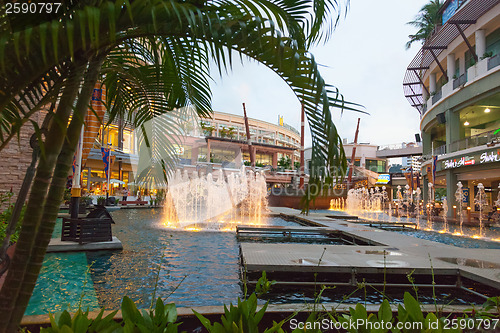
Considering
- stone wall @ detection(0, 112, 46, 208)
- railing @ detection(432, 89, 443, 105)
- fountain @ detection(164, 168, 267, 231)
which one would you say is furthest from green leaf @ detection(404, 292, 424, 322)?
railing @ detection(432, 89, 443, 105)

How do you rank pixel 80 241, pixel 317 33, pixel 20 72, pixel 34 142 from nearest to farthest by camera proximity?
1. pixel 20 72
2. pixel 317 33
3. pixel 34 142
4. pixel 80 241

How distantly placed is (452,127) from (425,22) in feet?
45.6

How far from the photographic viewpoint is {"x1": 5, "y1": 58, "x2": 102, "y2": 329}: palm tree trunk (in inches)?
67.2

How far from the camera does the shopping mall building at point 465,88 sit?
18172 millimetres

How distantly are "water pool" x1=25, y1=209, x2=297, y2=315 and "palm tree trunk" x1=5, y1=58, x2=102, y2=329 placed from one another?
3.56 ft

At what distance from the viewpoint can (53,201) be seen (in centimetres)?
176

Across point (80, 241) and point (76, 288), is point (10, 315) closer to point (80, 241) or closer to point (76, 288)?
point (76, 288)

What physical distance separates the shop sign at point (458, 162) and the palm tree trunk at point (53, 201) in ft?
73.2

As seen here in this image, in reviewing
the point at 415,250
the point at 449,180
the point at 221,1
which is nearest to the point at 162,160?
the point at 221,1

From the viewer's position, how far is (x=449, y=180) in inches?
896

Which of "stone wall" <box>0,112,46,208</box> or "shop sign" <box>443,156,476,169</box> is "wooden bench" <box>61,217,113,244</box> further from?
"shop sign" <box>443,156,476,169</box>

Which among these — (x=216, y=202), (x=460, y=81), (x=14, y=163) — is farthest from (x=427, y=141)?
(x=14, y=163)

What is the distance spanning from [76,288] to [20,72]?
4051mm

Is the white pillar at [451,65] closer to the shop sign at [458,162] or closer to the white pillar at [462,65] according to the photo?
the white pillar at [462,65]
